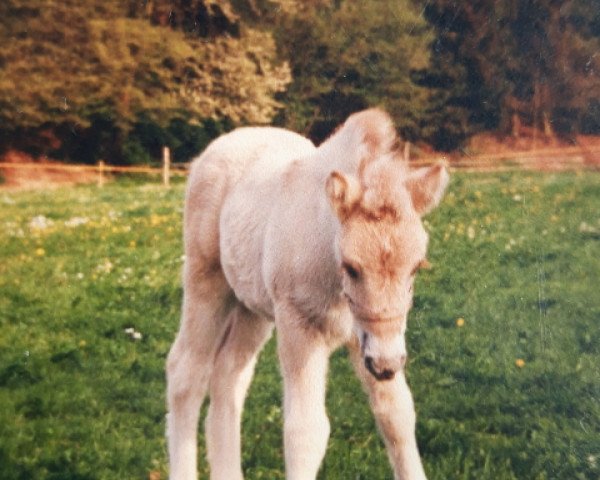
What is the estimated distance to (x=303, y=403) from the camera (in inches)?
102

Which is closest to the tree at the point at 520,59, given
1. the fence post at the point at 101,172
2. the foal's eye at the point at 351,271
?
the fence post at the point at 101,172

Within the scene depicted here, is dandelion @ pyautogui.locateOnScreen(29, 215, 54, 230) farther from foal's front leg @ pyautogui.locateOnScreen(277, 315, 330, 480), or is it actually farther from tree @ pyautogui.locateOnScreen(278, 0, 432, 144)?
foal's front leg @ pyautogui.locateOnScreen(277, 315, 330, 480)

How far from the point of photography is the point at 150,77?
4234 mm

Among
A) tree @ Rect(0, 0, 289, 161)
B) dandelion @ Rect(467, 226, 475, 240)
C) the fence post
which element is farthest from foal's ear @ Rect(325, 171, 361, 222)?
dandelion @ Rect(467, 226, 475, 240)

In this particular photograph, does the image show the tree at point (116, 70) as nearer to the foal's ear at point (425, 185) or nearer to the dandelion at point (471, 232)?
the dandelion at point (471, 232)

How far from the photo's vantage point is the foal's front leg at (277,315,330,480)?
2.58m

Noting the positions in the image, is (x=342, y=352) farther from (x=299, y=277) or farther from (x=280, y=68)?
(x=299, y=277)

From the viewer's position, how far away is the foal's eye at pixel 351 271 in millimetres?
2221

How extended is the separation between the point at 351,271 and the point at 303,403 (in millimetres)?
587

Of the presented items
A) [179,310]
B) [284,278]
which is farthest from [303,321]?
[179,310]

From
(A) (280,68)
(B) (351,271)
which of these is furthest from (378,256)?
(A) (280,68)

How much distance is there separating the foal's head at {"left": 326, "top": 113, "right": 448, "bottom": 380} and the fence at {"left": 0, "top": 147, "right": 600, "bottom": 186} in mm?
2109

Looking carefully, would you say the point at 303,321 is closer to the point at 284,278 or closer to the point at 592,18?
the point at 284,278

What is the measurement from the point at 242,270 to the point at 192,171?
78 centimetres
